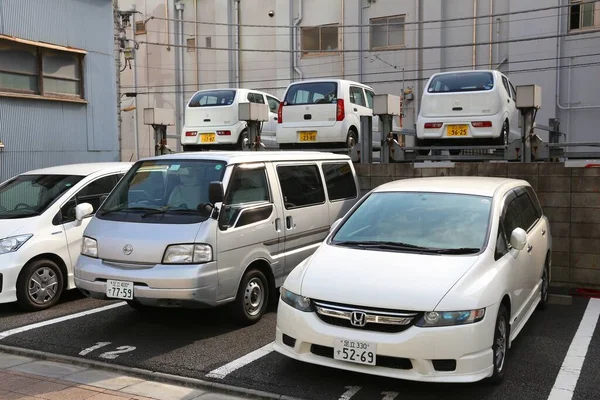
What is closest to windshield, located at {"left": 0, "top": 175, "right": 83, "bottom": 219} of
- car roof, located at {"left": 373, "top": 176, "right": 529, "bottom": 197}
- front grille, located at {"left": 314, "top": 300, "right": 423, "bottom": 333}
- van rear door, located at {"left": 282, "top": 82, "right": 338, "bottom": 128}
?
car roof, located at {"left": 373, "top": 176, "right": 529, "bottom": 197}

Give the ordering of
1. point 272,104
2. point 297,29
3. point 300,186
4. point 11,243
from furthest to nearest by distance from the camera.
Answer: point 297,29 → point 272,104 → point 300,186 → point 11,243

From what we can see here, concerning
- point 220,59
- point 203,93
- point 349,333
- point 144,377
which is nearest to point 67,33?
point 203,93

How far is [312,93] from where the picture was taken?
1189cm

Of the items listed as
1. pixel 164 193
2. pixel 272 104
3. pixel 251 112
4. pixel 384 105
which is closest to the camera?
pixel 164 193

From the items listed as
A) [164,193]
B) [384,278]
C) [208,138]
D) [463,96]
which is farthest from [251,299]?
[208,138]

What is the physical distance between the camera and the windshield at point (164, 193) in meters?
5.64

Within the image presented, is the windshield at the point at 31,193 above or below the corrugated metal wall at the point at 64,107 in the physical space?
below

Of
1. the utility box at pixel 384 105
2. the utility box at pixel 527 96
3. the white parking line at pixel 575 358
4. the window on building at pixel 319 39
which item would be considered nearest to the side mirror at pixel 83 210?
the utility box at pixel 384 105

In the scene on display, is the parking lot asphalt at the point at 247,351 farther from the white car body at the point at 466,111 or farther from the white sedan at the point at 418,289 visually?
the white car body at the point at 466,111

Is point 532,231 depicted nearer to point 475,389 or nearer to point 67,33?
point 475,389

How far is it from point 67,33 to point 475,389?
11137mm

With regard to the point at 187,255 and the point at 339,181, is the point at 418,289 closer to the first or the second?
the point at 187,255

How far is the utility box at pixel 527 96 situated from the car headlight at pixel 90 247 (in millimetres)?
6258

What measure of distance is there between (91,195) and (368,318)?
457 centimetres
